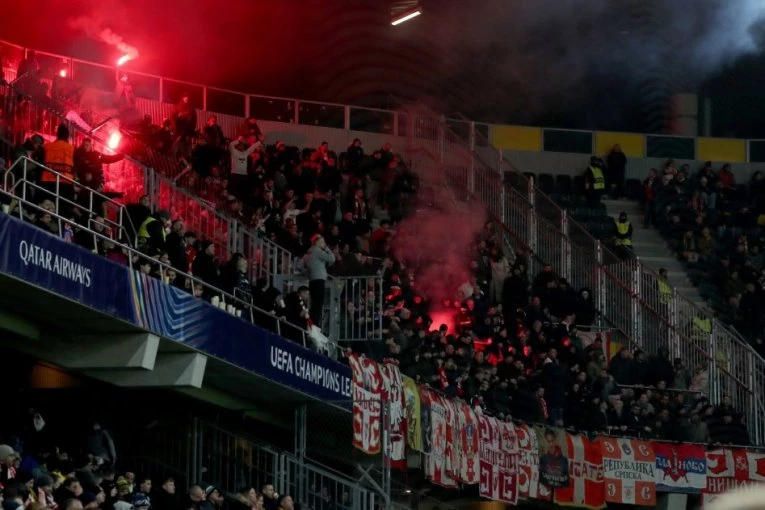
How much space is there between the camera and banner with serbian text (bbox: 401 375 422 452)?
737 inches

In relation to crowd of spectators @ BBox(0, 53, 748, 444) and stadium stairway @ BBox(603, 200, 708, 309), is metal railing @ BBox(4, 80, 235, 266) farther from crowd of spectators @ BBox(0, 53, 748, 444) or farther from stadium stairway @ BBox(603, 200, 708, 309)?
stadium stairway @ BBox(603, 200, 708, 309)

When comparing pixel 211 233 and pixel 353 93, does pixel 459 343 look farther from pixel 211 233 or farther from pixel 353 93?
pixel 353 93

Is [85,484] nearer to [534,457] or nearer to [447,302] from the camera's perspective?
[534,457]

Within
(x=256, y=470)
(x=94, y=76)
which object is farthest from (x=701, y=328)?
(x=256, y=470)

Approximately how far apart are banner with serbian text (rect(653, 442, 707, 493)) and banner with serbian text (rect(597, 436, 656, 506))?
0.19m

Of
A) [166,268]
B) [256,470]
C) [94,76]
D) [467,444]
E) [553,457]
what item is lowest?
[256,470]

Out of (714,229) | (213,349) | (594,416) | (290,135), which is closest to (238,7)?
(290,135)

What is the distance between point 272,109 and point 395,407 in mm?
11025

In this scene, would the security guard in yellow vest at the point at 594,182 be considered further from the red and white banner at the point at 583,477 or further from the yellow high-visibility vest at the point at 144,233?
the yellow high-visibility vest at the point at 144,233

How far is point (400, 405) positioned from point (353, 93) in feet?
48.0

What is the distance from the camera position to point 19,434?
15367 millimetres

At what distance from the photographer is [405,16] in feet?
105

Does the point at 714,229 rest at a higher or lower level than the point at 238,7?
lower

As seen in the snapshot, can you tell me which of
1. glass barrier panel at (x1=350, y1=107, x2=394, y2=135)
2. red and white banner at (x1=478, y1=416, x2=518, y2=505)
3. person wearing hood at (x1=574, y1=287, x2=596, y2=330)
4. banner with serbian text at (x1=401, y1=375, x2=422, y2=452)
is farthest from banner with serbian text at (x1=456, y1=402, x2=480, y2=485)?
glass barrier panel at (x1=350, y1=107, x2=394, y2=135)
